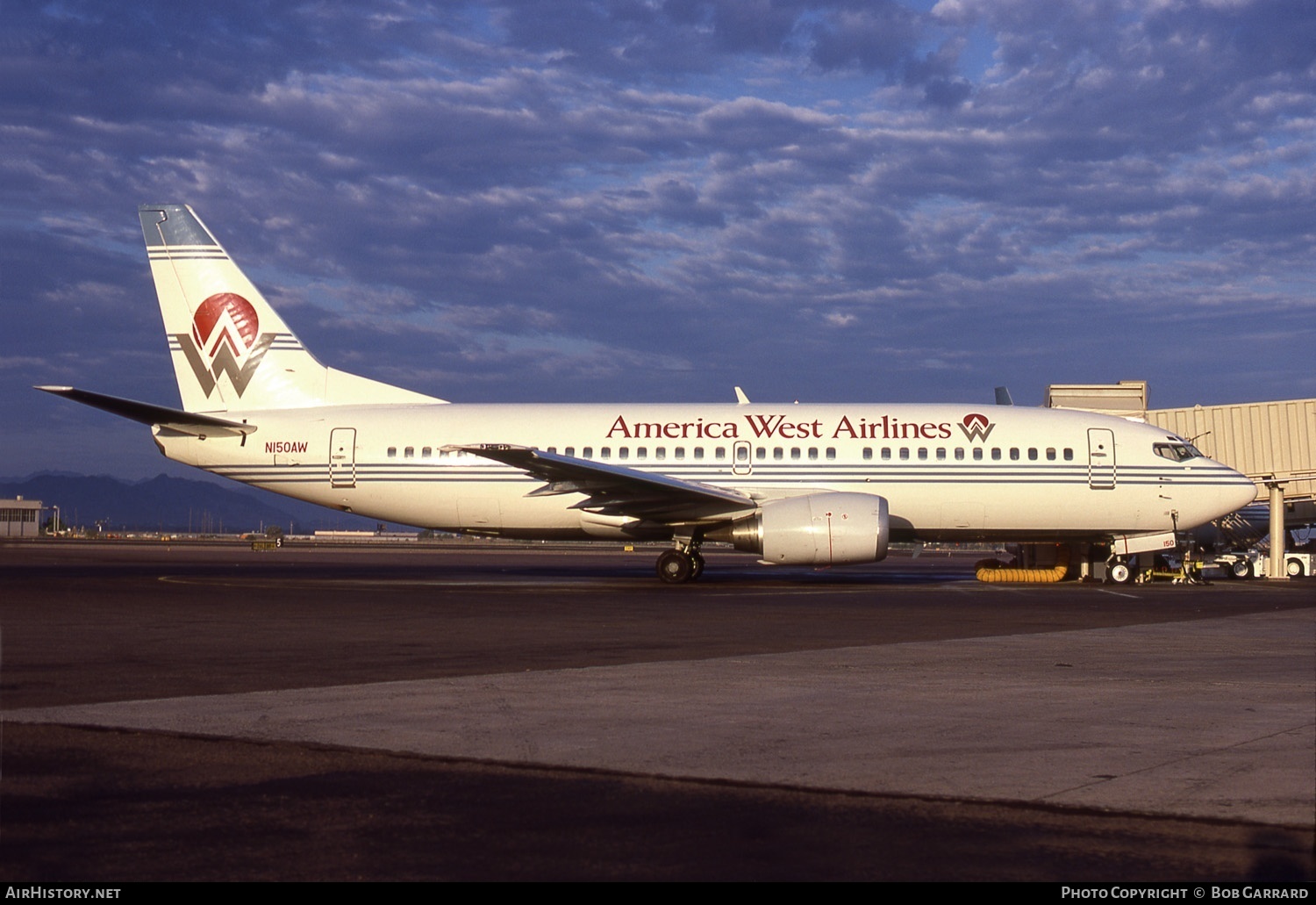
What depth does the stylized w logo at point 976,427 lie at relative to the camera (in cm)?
2512

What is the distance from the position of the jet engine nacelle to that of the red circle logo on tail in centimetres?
1229

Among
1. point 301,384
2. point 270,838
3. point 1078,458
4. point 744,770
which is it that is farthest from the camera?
point 301,384

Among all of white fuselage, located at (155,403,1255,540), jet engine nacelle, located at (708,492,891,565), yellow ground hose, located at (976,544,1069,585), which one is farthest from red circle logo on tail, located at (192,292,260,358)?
yellow ground hose, located at (976,544,1069,585)

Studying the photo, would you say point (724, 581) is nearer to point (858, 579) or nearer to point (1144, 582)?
point (858, 579)

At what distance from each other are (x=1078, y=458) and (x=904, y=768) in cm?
2070

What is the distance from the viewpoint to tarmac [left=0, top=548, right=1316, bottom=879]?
4.48 m

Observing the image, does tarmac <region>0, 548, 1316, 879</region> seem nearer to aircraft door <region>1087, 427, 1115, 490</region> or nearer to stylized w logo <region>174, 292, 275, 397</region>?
aircraft door <region>1087, 427, 1115, 490</region>

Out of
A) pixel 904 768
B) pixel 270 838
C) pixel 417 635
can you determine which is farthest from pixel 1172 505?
pixel 270 838

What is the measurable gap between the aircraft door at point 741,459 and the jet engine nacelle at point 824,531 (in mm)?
2087

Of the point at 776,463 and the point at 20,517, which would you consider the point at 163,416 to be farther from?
the point at 20,517

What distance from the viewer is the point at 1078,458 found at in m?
25.0

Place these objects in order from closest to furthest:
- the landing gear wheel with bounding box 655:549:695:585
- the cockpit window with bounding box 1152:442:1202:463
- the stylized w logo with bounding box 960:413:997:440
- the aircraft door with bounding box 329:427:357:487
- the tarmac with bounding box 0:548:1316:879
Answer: the tarmac with bounding box 0:548:1316:879
the landing gear wheel with bounding box 655:549:695:585
the stylized w logo with bounding box 960:413:997:440
the cockpit window with bounding box 1152:442:1202:463
the aircraft door with bounding box 329:427:357:487

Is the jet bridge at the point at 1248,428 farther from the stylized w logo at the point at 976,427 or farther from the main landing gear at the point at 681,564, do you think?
the main landing gear at the point at 681,564

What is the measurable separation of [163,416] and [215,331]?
2.69 m
